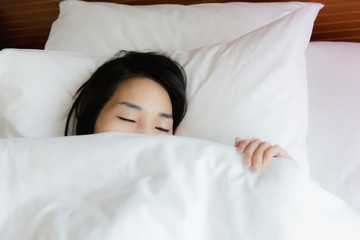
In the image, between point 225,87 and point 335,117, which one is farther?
point 335,117

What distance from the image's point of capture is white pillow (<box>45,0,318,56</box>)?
1.58 m

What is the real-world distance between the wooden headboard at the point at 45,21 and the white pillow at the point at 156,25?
19 cm

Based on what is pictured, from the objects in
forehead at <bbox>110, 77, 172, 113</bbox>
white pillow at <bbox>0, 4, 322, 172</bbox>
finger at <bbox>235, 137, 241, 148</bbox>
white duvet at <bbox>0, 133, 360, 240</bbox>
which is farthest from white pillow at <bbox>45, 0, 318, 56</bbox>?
white duvet at <bbox>0, 133, 360, 240</bbox>

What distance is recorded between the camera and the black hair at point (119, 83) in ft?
4.51

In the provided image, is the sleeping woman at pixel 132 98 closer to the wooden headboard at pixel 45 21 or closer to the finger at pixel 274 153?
the finger at pixel 274 153

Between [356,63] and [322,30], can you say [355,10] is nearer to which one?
[322,30]

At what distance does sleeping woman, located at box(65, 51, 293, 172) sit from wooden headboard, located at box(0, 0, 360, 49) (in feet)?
1.78

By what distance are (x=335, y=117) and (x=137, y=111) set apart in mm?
662

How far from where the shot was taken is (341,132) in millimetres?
1406

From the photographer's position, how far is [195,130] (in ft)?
4.34

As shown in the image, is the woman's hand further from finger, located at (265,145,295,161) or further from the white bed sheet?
the white bed sheet

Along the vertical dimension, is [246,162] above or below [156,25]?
below

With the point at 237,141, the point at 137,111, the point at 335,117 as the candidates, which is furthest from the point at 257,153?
the point at 335,117

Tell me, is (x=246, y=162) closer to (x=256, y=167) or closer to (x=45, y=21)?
(x=256, y=167)
